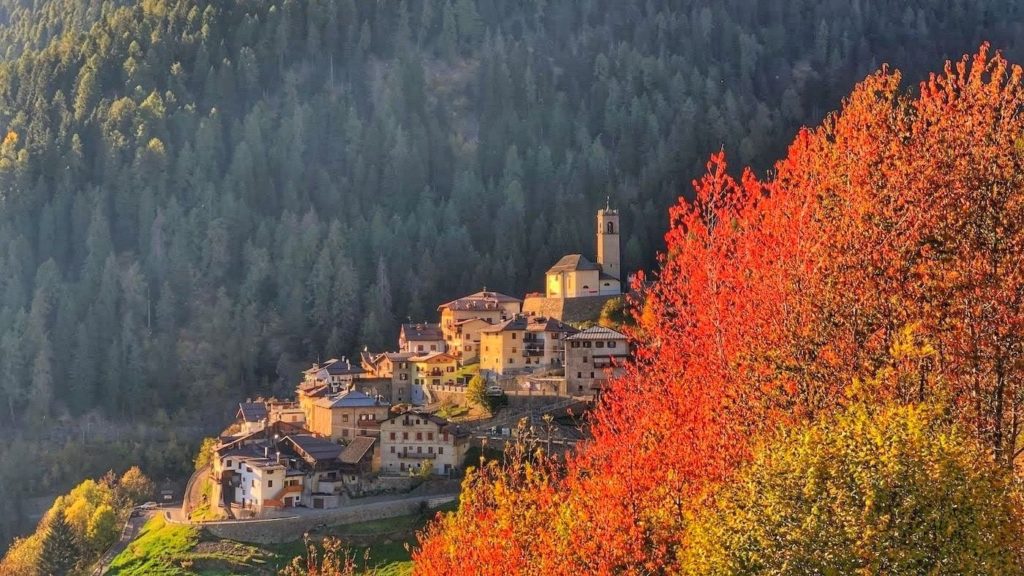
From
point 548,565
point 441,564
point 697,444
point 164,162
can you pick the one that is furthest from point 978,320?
point 164,162

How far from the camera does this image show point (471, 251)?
414 feet

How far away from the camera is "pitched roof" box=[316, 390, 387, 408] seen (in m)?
72.1

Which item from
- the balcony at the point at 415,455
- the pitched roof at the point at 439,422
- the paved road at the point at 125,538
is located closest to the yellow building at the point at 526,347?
the pitched roof at the point at 439,422

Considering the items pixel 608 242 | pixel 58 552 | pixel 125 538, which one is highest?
pixel 608 242

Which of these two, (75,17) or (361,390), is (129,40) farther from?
(361,390)

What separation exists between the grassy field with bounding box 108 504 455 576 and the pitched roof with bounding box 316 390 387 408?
1174 cm

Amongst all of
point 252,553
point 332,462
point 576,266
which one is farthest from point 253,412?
point 576,266

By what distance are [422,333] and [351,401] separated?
1740 cm

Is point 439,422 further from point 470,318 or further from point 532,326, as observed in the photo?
point 470,318

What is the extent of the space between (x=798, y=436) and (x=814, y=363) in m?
4.44

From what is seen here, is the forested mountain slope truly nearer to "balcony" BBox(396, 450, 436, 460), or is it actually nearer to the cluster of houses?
the cluster of houses

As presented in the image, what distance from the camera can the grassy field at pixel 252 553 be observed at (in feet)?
193

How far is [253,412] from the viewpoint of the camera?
86.8m

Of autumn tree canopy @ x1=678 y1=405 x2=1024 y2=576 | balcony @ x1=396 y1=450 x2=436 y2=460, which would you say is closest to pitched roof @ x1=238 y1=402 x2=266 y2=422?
balcony @ x1=396 y1=450 x2=436 y2=460
